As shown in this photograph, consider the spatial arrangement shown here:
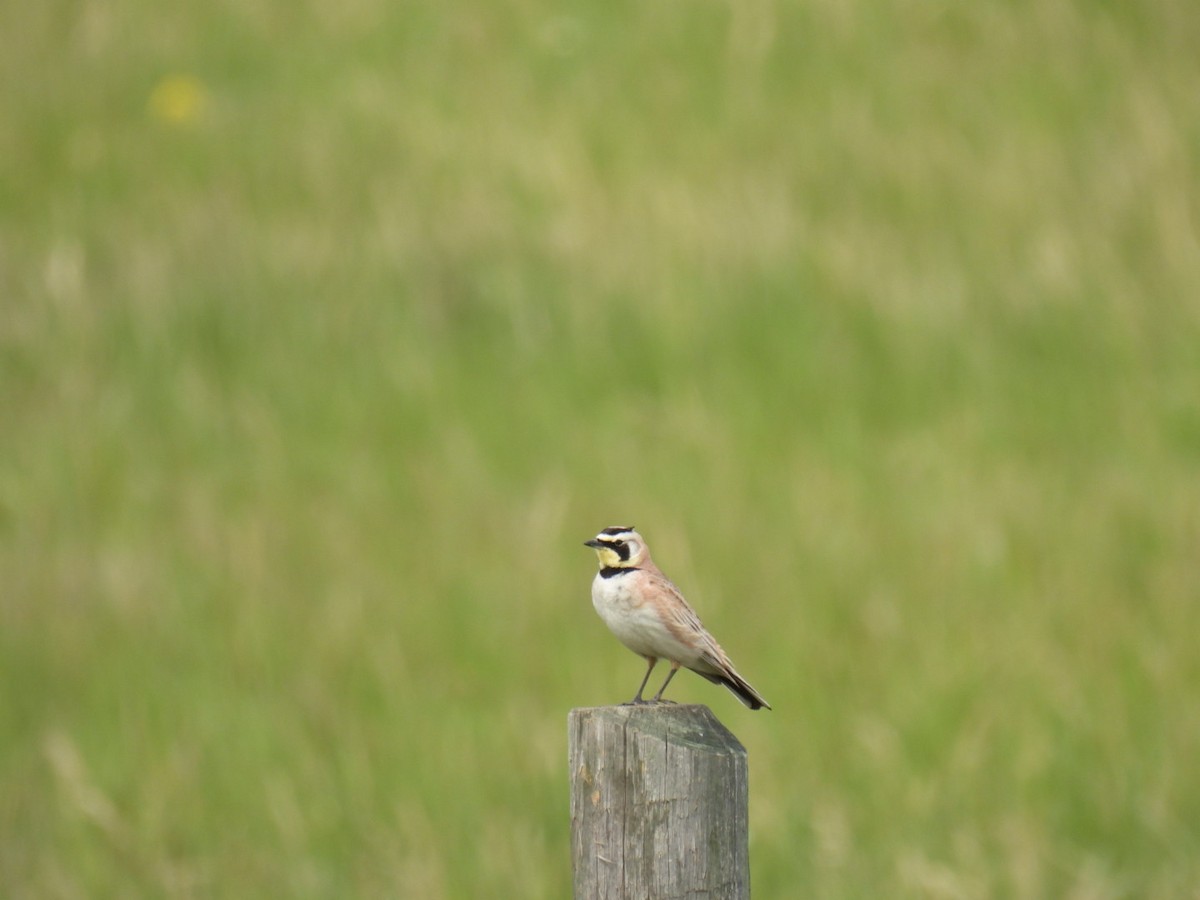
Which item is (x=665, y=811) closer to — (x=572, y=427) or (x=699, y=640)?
(x=699, y=640)

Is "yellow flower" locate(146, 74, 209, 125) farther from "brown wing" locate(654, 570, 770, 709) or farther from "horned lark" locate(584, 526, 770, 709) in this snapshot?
"brown wing" locate(654, 570, 770, 709)

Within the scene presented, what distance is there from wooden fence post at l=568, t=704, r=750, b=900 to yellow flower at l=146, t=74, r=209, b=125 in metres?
10.3

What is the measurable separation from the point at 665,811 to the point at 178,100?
10641 mm

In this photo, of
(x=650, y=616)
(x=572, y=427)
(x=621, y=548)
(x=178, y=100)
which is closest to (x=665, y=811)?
(x=650, y=616)

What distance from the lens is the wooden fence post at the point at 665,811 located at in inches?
119

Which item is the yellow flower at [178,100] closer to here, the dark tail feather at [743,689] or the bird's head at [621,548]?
the bird's head at [621,548]

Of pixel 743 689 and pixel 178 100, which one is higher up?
pixel 178 100

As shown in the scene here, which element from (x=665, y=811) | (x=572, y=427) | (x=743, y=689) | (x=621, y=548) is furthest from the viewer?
(x=572, y=427)

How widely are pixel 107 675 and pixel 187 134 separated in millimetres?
6057

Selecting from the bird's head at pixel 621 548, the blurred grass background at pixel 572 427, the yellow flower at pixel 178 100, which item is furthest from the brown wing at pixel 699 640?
the yellow flower at pixel 178 100

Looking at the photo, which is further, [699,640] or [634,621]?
[634,621]

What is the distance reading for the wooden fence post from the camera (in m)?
3.03

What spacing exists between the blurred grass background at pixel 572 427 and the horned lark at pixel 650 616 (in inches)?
90.4

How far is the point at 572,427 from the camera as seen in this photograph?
9.07 meters
